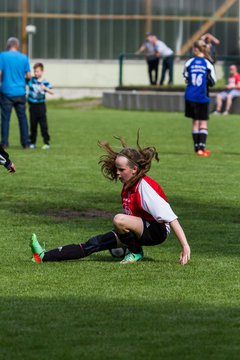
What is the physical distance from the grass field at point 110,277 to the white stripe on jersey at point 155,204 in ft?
1.41

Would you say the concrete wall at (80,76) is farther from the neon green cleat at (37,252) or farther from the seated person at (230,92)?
the neon green cleat at (37,252)

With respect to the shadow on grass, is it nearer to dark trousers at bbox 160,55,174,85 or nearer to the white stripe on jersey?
the white stripe on jersey

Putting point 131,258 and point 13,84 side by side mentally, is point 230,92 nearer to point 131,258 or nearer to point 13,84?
point 13,84

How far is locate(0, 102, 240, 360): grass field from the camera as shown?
7191 mm

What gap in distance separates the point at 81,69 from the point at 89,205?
34.7 m

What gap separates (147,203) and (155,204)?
0.31 feet

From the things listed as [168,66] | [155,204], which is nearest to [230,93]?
[168,66]

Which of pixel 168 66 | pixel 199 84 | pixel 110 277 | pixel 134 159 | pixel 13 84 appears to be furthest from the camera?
pixel 168 66

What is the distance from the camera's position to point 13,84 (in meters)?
22.6

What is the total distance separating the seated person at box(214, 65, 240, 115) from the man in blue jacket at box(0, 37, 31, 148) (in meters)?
13.5

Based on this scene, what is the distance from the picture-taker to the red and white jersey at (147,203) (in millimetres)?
9797

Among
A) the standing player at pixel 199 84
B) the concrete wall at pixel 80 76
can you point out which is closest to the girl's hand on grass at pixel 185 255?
the standing player at pixel 199 84

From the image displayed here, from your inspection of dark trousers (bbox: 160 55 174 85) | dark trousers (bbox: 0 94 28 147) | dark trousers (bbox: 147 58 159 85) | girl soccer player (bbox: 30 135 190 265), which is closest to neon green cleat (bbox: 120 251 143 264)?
girl soccer player (bbox: 30 135 190 265)

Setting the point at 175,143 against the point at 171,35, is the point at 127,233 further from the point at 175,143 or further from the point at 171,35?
the point at 171,35
